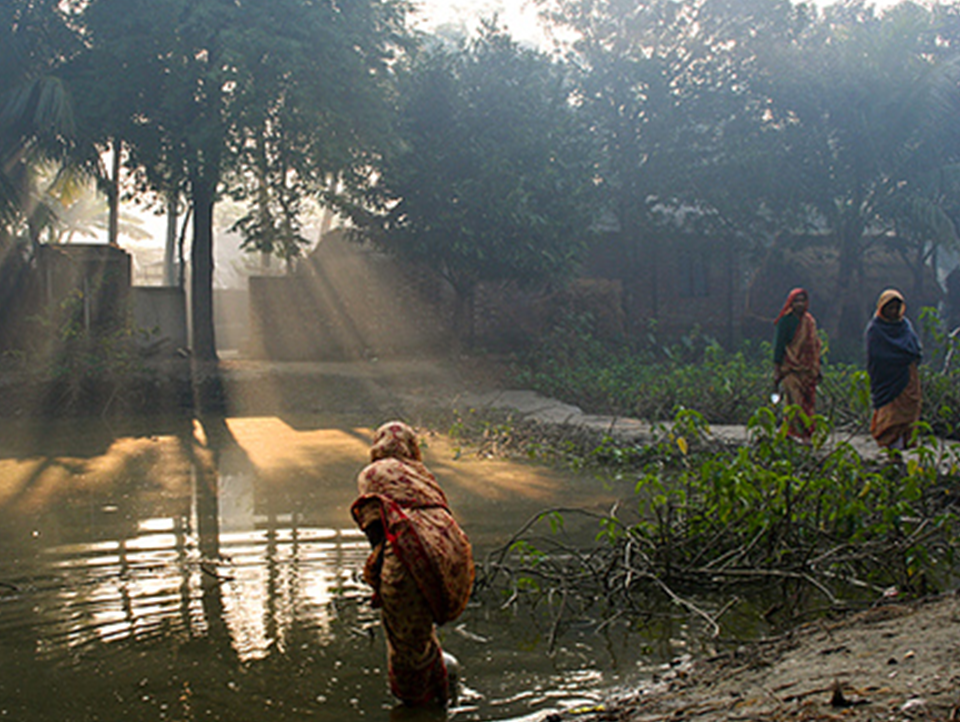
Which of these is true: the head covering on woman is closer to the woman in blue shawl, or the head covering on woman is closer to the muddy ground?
the woman in blue shawl

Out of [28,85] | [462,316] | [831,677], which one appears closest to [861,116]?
[462,316]

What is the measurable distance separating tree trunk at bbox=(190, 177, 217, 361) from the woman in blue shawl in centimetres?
1349

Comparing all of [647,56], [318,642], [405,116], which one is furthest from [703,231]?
[318,642]

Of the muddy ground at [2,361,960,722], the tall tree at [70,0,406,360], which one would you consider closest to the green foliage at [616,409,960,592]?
the muddy ground at [2,361,960,722]

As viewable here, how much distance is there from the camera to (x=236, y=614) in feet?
16.3

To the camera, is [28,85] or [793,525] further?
[28,85]

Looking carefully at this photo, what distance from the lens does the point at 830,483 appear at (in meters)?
5.45

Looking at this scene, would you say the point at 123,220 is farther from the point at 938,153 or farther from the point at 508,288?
the point at 938,153

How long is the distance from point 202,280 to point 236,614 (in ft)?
49.4

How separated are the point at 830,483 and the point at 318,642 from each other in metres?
3.03

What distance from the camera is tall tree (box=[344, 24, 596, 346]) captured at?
1858 centimetres

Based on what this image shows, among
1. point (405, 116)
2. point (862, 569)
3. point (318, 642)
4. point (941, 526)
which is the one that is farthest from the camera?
point (405, 116)

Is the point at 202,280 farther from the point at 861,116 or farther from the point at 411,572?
the point at 411,572

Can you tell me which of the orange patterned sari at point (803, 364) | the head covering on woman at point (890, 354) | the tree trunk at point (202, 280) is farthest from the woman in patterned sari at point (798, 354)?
the tree trunk at point (202, 280)
